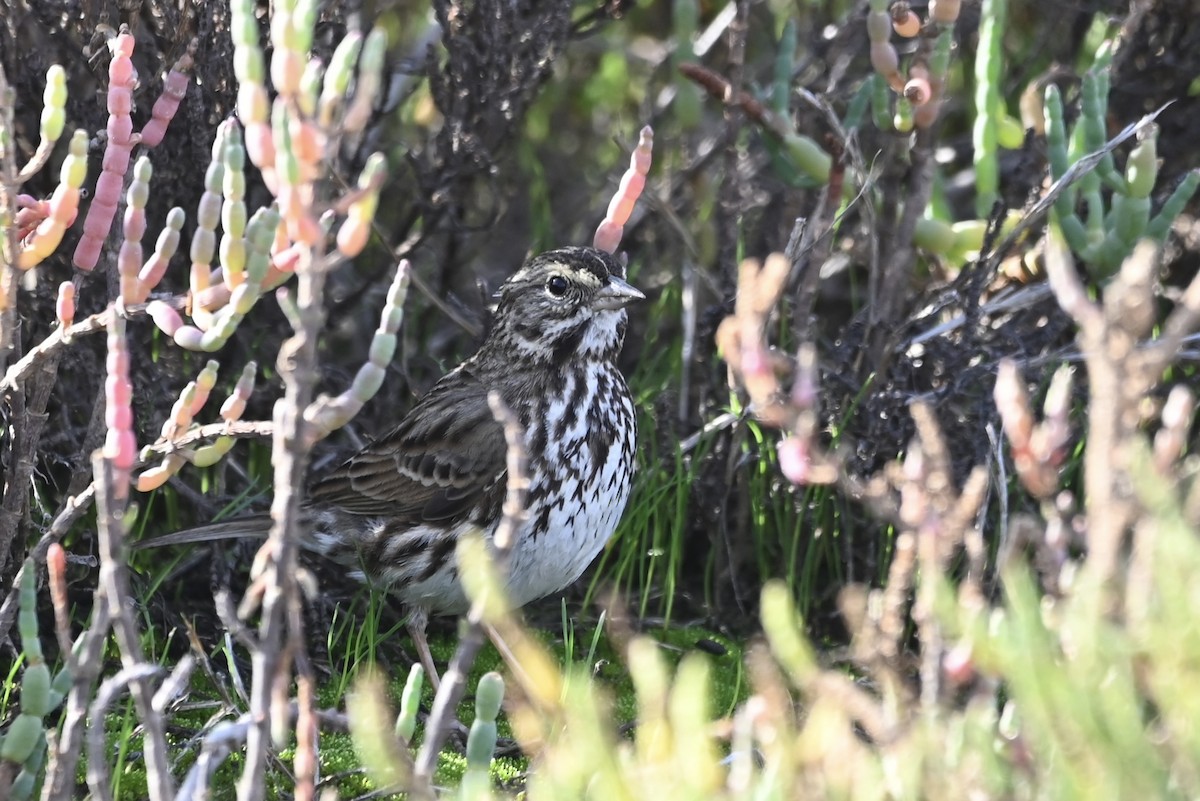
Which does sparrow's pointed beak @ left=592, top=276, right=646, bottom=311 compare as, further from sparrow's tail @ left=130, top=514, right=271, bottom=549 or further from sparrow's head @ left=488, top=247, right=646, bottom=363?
sparrow's tail @ left=130, top=514, right=271, bottom=549

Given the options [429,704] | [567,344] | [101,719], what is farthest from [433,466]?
[101,719]

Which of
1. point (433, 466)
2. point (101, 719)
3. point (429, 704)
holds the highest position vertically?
point (433, 466)

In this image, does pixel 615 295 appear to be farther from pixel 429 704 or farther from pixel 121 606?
pixel 121 606

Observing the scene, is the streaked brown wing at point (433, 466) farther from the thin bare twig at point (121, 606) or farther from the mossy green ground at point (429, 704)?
the thin bare twig at point (121, 606)

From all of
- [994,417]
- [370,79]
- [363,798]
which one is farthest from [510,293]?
[370,79]

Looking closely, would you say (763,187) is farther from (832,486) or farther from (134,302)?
(134,302)

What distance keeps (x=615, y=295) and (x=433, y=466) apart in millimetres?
664

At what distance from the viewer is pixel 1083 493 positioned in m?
4.36

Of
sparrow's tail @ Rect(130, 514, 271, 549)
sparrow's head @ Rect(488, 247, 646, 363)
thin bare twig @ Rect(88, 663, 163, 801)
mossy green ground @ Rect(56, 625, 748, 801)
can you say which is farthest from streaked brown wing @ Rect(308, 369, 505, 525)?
thin bare twig @ Rect(88, 663, 163, 801)

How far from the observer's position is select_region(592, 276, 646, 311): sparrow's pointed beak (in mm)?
4027

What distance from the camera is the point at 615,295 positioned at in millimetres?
4070

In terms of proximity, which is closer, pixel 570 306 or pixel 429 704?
pixel 429 704

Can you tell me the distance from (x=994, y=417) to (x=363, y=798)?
6.70 feet

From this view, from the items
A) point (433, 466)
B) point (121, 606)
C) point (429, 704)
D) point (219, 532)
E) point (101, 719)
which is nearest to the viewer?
point (121, 606)
